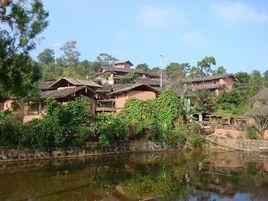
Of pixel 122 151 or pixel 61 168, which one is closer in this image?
pixel 61 168

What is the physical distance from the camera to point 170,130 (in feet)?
112

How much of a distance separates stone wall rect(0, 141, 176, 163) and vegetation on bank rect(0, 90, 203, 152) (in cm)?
44

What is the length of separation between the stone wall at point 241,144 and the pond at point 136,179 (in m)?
5.41

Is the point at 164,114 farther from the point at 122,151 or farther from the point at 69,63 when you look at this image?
the point at 69,63

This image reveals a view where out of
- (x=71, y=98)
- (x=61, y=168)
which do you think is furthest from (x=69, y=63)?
(x=61, y=168)

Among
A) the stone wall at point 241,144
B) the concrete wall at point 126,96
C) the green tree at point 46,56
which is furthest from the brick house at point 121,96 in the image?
the green tree at point 46,56

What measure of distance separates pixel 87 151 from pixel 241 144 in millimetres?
15523

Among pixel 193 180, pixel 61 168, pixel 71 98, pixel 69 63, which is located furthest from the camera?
pixel 69 63

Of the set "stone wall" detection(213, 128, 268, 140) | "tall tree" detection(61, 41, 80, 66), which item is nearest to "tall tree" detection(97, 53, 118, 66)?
"tall tree" detection(61, 41, 80, 66)

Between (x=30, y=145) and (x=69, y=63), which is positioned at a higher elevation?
(x=69, y=63)

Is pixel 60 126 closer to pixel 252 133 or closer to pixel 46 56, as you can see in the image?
pixel 252 133

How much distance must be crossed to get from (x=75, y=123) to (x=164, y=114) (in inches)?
436

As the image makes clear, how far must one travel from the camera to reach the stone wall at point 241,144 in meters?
33.2

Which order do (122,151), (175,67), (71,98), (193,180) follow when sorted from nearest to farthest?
1. (193,180)
2. (122,151)
3. (71,98)
4. (175,67)
